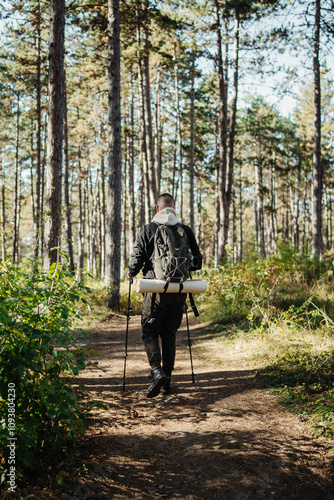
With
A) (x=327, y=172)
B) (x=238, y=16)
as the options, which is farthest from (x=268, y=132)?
(x=238, y=16)

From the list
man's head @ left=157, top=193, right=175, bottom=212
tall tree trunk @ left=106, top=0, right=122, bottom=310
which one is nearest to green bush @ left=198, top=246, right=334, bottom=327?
tall tree trunk @ left=106, top=0, right=122, bottom=310

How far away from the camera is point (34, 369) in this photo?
2.31 metres

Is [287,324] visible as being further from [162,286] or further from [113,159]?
[113,159]

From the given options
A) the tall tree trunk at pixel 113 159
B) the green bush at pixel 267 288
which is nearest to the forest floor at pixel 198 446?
the green bush at pixel 267 288

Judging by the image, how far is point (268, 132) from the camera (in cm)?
3566

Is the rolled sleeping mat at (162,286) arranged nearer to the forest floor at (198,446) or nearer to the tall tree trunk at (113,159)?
the forest floor at (198,446)

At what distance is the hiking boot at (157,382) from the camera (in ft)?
13.4

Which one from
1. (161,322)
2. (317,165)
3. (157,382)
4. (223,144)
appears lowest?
(157,382)

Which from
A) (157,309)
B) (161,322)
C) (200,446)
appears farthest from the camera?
(161,322)

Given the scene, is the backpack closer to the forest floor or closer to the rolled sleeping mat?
the rolled sleeping mat

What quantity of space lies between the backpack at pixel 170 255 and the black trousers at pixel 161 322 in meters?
0.30

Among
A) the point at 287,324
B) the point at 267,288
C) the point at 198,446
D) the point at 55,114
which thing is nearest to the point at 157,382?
the point at 198,446

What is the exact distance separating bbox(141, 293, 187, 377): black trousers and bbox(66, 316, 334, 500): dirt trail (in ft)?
1.60

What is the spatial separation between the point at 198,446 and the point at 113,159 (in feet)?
29.7
